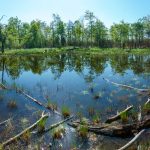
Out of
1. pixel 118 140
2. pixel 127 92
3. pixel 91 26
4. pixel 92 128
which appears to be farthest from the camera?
pixel 91 26

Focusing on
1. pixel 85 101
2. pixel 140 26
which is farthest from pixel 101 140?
pixel 140 26

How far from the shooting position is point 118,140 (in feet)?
43.5

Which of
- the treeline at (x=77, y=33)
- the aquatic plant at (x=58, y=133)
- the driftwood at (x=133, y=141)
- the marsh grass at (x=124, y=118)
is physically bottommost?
the aquatic plant at (x=58, y=133)

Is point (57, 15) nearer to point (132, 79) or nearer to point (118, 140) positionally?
point (132, 79)

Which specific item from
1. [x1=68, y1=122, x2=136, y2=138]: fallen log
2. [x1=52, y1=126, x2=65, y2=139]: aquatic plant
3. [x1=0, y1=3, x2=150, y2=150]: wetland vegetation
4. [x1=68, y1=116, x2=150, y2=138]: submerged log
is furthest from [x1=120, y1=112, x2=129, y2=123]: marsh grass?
[x1=52, y1=126, x2=65, y2=139]: aquatic plant

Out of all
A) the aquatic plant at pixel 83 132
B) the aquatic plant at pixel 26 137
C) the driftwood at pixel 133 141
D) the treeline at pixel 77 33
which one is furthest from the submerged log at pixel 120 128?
the treeline at pixel 77 33

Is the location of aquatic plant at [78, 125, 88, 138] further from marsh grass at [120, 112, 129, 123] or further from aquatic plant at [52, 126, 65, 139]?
marsh grass at [120, 112, 129, 123]

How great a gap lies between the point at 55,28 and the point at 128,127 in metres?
106

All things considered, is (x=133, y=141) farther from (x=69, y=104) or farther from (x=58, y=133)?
(x=69, y=104)

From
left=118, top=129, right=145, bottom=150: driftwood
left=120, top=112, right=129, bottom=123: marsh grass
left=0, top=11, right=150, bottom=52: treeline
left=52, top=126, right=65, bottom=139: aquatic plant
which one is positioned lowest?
left=52, top=126, right=65, bottom=139: aquatic plant

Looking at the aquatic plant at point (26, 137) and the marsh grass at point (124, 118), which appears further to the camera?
the marsh grass at point (124, 118)

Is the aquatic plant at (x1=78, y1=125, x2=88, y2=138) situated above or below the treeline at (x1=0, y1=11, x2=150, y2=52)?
below

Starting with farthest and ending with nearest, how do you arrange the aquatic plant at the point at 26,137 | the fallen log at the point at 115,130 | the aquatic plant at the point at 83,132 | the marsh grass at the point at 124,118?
the marsh grass at the point at 124,118
the fallen log at the point at 115,130
the aquatic plant at the point at 83,132
the aquatic plant at the point at 26,137

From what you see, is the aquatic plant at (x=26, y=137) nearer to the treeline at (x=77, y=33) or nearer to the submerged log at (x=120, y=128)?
the submerged log at (x=120, y=128)
